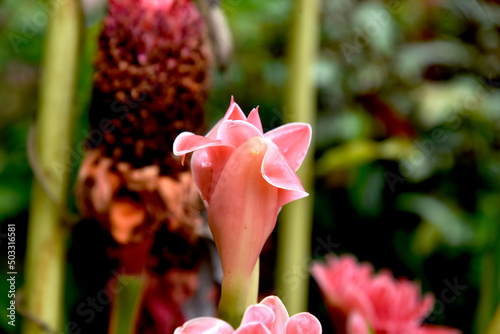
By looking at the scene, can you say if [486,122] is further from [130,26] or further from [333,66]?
[130,26]

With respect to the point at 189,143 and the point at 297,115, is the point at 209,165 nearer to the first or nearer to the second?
the point at 189,143

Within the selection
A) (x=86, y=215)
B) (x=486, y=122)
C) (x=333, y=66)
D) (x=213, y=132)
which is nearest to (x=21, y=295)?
(x=86, y=215)

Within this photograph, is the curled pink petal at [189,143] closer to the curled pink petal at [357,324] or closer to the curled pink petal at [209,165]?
the curled pink petal at [209,165]

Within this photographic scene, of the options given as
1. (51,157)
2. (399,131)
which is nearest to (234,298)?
(51,157)

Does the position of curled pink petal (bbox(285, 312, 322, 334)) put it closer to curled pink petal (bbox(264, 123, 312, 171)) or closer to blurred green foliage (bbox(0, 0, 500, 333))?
curled pink petal (bbox(264, 123, 312, 171))

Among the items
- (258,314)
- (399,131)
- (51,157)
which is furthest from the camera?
(399,131)

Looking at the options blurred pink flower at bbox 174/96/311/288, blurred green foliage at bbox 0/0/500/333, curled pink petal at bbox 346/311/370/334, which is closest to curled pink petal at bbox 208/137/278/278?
blurred pink flower at bbox 174/96/311/288
